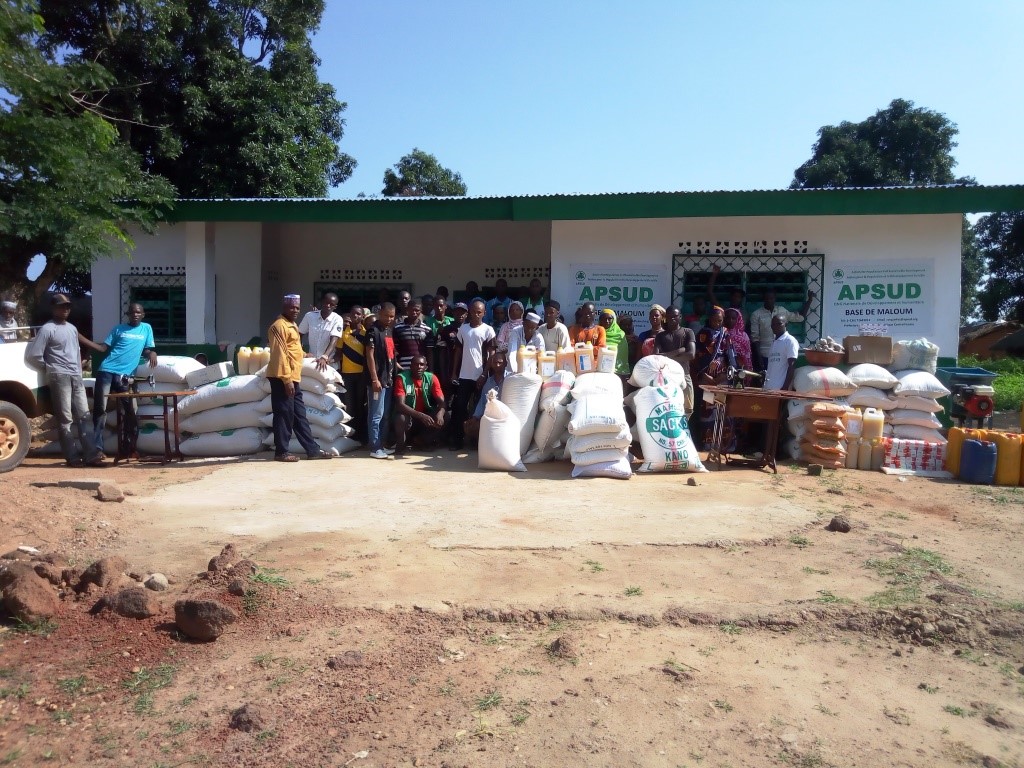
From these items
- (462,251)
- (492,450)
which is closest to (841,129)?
(462,251)

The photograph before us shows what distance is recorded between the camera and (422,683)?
3322 mm

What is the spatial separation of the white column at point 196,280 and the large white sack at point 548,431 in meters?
6.17

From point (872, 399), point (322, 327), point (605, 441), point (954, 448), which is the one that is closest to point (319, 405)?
point (322, 327)

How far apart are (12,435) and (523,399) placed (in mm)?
4851

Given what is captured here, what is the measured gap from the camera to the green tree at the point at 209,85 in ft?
47.9

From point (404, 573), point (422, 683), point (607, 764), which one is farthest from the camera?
point (404, 573)

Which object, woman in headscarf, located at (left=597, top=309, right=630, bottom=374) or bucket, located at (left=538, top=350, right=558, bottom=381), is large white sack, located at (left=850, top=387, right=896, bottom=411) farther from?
bucket, located at (left=538, top=350, right=558, bottom=381)

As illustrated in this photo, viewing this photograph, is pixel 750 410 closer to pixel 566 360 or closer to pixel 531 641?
pixel 566 360

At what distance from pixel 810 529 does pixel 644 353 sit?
3560mm

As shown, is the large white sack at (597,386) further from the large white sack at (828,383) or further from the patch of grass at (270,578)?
the patch of grass at (270,578)

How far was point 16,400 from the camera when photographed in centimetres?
804

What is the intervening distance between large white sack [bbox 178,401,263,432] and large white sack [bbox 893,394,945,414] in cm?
676

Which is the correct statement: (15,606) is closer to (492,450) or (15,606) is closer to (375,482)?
(375,482)

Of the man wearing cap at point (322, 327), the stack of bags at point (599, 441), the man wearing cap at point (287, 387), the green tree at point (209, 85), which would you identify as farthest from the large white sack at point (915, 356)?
the green tree at point (209, 85)
